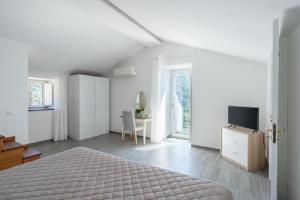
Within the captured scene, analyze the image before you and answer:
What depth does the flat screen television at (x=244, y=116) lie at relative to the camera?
9.70 ft

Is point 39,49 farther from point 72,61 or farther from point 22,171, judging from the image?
point 22,171

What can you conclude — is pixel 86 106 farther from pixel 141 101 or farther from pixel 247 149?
pixel 247 149

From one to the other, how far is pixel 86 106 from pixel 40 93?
1229 millimetres

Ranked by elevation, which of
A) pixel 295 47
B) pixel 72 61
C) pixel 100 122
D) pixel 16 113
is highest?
pixel 72 61

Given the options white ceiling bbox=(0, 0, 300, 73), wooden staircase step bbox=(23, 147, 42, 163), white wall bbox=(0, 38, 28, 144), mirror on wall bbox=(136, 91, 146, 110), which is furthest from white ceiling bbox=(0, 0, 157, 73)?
wooden staircase step bbox=(23, 147, 42, 163)

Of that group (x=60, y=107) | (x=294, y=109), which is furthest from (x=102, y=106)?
(x=294, y=109)

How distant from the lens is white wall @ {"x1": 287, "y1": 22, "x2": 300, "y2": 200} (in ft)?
5.41

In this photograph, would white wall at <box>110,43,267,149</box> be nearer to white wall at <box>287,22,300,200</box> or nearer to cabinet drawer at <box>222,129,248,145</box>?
cabinet drawer at <box>222,129,248,145</box>

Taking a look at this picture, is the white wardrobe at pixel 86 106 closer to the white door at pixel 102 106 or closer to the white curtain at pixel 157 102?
the white door at pixel 102 106

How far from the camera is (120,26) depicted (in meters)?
3.27

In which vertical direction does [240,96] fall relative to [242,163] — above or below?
above

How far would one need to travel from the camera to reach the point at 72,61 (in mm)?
4445

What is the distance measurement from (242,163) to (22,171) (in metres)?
3.09

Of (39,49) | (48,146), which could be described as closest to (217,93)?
(39,49)
